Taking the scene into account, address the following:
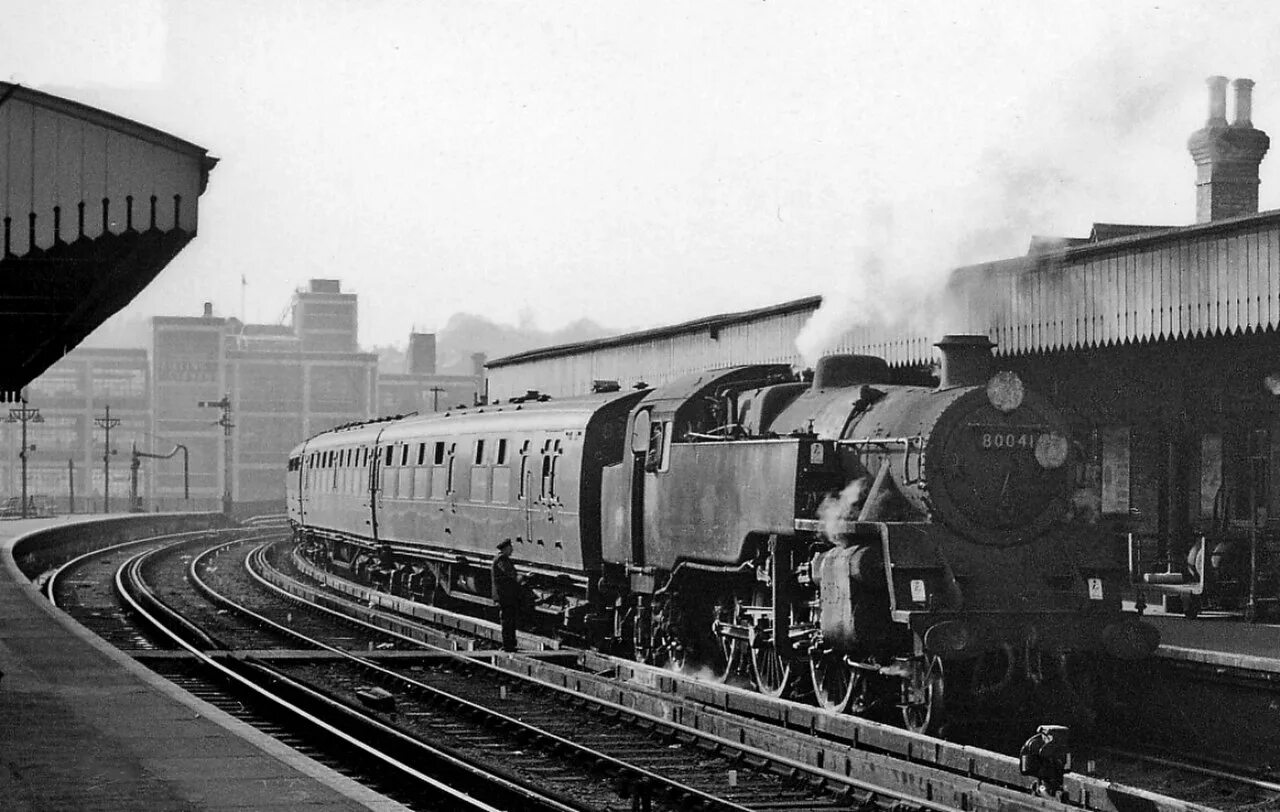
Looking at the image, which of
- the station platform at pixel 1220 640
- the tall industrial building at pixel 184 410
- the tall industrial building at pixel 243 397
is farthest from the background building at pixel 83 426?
the station platform at pixel 1220 640

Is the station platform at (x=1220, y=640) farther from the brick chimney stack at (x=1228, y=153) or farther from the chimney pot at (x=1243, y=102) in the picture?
the chimney pot at (x=1243, y=102)

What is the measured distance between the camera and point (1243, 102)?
82.4 feet

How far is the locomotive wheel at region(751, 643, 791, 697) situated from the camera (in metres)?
13.4

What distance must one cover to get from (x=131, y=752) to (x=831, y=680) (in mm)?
5717

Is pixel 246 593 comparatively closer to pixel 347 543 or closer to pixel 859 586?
pixel 347 543

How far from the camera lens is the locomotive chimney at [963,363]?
12695 mm

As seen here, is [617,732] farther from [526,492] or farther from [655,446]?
[526,492]

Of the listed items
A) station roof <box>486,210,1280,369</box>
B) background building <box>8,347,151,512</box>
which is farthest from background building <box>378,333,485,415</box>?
station roof <box>486,210,1280,369</box>

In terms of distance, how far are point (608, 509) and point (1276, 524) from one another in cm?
801

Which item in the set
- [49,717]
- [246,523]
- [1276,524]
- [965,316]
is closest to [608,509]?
[965,316]

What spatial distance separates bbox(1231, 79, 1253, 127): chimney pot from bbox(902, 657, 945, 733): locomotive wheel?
52.9 feet

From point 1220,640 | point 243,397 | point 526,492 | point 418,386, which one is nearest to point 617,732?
point 1220,640

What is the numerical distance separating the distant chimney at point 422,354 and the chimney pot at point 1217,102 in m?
103

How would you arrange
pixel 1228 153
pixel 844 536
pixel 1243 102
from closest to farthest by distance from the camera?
pixel 844 536 → pixel 1228 153 → pixel 1243 102
